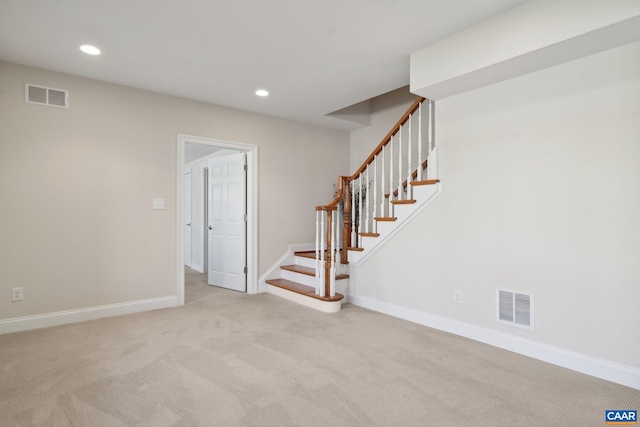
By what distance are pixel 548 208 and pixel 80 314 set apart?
4391mm

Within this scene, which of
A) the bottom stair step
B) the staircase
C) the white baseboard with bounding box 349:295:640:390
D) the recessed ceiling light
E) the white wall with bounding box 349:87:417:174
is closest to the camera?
the white baseboard with bounding box 349:295:640:390

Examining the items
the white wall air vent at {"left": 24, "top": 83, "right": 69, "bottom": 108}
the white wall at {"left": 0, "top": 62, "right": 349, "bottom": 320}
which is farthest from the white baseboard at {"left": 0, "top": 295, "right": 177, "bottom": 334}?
the white wall air vent at {"left": 24, "top": 83, "right": 69, "bottom": 108}

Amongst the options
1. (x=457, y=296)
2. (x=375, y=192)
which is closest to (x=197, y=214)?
(x=375, y=192)

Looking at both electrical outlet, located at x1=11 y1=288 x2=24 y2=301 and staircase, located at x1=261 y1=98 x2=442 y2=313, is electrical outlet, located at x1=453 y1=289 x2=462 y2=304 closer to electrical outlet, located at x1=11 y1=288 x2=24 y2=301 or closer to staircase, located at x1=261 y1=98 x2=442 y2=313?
staircase, located at x1=261 y1=98 x2=442 y2=313

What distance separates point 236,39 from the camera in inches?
108

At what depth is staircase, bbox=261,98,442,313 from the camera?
3479 mm

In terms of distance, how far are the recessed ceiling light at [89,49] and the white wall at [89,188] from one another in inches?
27.4

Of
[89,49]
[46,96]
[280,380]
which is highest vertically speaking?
[89,49]

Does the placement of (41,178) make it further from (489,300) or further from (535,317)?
(535,317)

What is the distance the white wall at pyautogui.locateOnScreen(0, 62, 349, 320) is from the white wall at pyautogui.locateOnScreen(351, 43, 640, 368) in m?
2.91

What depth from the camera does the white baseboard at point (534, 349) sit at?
222 centimetres

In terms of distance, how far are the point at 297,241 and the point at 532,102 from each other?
3.48m

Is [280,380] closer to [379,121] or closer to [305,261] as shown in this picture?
[305,261]

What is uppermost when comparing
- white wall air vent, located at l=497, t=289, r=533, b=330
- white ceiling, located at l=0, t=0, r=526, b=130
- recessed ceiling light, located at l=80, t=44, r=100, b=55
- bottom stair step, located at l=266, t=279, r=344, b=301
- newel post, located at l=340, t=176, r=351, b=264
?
white ceiling, located at l=0, t=0, r=526, b=130
